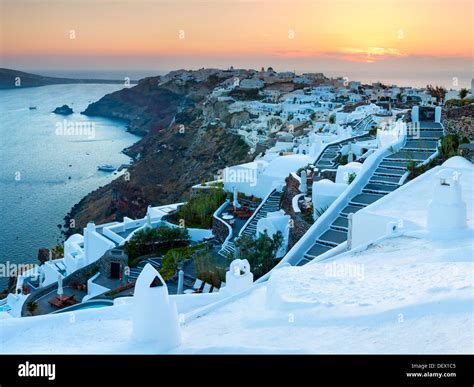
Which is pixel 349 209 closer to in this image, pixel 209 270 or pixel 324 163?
pixel 209 270

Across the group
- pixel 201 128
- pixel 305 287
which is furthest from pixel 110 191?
pixel 305 287

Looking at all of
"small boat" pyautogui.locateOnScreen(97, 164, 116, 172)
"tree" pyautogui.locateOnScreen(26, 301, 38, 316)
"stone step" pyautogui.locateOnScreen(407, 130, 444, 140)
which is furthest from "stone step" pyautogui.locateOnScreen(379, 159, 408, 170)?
"small boat" pyautogui.locateOnScreen(97, 164, 116, 172)

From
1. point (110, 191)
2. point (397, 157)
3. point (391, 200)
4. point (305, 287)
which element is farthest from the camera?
point (110, 191)

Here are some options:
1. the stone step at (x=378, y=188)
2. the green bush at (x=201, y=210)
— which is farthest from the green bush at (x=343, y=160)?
the green bush at (x=201, y=210)

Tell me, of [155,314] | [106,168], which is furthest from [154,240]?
[106,168]

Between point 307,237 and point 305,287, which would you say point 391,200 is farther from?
point 305,287

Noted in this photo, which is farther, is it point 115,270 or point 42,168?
point 42,168

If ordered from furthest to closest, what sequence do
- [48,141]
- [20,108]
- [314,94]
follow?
1. [20,108]
2. [48,141]
3. [314,94]
